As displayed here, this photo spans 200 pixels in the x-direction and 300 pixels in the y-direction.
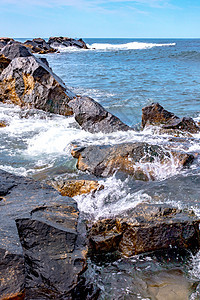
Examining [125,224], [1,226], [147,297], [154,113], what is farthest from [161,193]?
[154,113]

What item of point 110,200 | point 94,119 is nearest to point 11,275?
point 110,200

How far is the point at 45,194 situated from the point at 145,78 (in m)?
16.9

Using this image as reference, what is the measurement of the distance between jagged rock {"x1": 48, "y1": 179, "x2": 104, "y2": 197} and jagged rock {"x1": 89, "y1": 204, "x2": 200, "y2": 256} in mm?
1240

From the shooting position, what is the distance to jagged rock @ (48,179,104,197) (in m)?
4.82

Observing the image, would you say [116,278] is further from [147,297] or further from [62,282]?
[62,282]

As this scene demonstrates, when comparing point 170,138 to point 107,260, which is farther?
point 170,138

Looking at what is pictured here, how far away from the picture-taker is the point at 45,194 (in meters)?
3.51

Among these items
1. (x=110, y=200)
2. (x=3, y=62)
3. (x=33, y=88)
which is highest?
(x=3, y=62)

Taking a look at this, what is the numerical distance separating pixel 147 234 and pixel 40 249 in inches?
53.6

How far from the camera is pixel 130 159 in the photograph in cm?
552

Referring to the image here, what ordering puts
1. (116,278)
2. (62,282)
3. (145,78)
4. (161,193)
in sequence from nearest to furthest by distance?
(62,282), (116,278), (161,193), (145,78)

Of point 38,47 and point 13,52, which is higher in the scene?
point 38,47

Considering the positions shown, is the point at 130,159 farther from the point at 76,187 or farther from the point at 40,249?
the point at 40,249

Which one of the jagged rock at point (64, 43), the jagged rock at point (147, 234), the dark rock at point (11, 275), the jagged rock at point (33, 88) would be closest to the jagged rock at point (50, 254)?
Result: the dark rock at point (11, 275)
